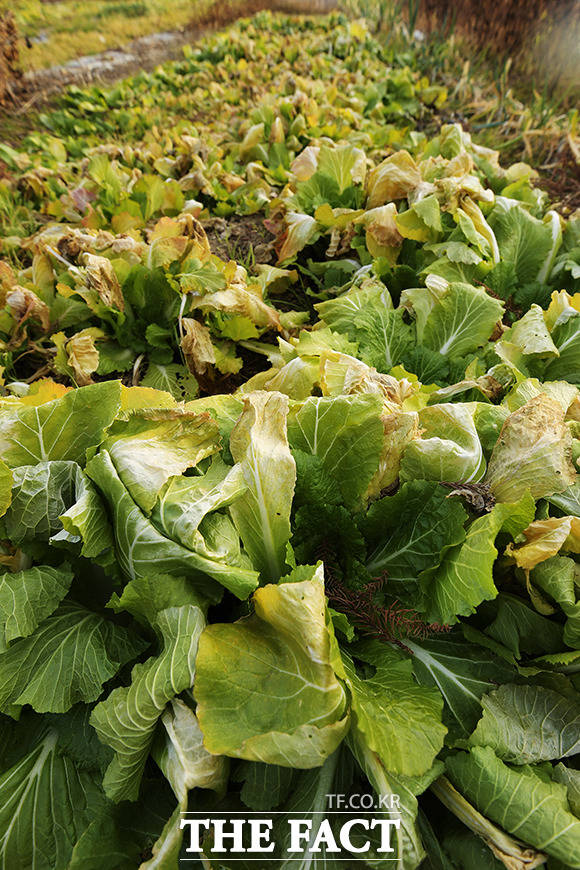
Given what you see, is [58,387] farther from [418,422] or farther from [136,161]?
[136,161]

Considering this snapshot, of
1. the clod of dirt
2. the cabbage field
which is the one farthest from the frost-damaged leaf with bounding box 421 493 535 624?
the clod of dirt

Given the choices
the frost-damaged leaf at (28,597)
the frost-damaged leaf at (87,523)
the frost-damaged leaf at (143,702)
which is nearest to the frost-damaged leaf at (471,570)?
the frost-damaged leaf at (143,702)

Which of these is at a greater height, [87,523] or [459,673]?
[87,523]

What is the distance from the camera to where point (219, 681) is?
1.27 metres

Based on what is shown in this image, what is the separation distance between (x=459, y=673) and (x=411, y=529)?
1.34ft

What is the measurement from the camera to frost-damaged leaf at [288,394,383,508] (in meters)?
1.65

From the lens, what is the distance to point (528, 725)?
1443 millimetres

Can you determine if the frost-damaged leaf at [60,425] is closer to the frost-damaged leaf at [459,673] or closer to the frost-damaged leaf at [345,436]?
the frost-damaged leaf at [345,436]

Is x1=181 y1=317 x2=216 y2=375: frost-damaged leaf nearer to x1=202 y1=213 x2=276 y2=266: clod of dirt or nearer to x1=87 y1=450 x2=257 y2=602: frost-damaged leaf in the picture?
x1=202 y1=213 x2=276 y2=266: clod of dirt

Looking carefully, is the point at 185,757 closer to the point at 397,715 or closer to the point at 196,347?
the point at 397,715

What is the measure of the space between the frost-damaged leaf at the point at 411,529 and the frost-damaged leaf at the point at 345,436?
0.32 feet

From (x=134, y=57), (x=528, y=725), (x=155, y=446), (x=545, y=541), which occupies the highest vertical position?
(x=134, y=57)

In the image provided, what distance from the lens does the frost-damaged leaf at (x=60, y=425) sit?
1604mm

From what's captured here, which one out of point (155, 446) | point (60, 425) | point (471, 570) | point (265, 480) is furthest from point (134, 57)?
point (471, 570)
